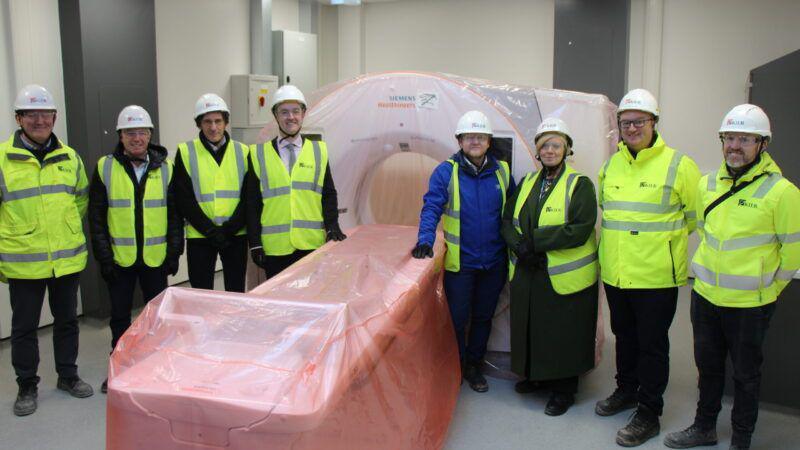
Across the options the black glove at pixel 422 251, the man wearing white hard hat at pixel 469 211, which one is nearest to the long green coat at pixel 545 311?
the man wearing white hard hat at pixel 469 211

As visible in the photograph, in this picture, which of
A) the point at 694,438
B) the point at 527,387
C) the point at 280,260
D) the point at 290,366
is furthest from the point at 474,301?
the point at 290,366

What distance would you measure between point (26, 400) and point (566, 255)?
2.50m

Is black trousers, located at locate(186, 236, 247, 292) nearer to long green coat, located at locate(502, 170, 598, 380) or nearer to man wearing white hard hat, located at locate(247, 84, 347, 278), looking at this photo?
man wearing white hard hat, located at locate(247, 84, 347, 278)

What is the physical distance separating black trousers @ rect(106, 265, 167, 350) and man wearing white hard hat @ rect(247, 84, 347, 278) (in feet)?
1.59

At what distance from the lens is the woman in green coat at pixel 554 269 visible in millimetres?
2898

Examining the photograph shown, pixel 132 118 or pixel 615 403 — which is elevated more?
pixel 132 118

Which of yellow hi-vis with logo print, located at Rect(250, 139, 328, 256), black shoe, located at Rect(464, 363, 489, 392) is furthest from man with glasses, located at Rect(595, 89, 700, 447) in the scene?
yellow hi-vis with logo print, located at Rect(250, 139, 328, 256)

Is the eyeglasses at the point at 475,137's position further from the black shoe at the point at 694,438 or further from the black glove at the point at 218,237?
the black shoe at the point at 694,438

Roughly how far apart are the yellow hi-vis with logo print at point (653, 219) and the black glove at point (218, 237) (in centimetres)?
174

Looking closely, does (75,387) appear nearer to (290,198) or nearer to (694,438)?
(290,198)

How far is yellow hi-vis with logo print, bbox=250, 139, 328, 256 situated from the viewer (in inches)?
126

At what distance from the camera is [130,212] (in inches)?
122

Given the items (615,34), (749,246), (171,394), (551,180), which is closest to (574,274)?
(551,180)

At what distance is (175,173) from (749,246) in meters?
2.45
